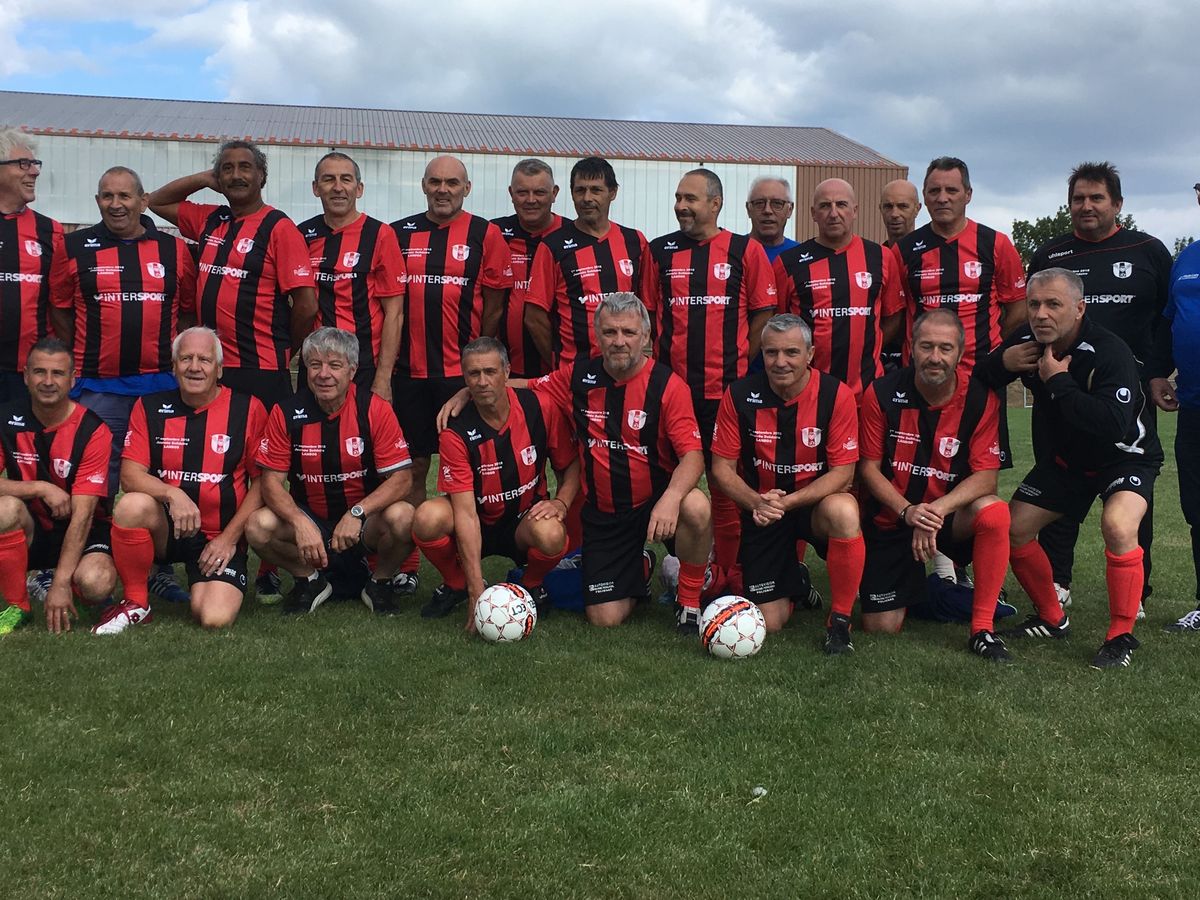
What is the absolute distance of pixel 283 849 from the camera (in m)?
2.55

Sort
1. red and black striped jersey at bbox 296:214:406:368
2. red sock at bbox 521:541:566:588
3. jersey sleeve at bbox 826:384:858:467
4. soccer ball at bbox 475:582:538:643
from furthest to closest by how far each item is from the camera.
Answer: red and black striped jersey at bbox 296:214:406:368 < red sock at bbox 521:541:566:588 < jersey sleeve at bbox 826:384:858:467 < soccer ball at bbox 475:582:538:643

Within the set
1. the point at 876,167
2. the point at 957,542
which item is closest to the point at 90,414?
the point at 957,542

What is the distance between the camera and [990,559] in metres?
4.38

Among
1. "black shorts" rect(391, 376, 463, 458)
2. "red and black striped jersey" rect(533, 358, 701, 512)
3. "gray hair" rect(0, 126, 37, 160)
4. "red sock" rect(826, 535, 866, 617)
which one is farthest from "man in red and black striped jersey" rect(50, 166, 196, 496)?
"red sock" rect(826, 535, 866, 617)

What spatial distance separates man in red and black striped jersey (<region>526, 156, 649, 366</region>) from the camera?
5285 millimetres

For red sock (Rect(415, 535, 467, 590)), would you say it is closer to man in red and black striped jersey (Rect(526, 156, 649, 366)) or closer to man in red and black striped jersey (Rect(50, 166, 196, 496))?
man in red and black striped jersey (Rect(526, 156, 649, 366))

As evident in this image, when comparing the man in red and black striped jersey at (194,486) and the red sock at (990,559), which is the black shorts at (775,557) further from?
the man in red and black striped jersey at (194,486)

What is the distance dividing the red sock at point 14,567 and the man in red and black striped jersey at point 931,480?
12.5 ft

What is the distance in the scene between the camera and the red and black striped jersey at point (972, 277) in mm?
5180

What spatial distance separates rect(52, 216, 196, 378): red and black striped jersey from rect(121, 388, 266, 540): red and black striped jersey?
0.50 metres

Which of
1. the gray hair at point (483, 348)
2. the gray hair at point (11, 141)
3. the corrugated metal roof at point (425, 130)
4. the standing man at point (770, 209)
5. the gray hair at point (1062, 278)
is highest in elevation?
the corrugated metal roof at point (425, 130)

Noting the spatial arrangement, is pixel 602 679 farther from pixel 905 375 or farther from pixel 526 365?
pixel 526 365

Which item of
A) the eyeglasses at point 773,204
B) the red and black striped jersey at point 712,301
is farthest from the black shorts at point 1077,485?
the eyeglasses at point 773,204

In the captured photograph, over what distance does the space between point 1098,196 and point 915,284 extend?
931 millimetres
